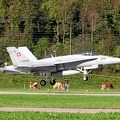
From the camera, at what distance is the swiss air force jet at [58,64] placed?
61719mm

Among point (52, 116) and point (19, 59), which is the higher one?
point (19, 59)

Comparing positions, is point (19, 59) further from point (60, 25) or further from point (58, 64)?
point (60, 25)

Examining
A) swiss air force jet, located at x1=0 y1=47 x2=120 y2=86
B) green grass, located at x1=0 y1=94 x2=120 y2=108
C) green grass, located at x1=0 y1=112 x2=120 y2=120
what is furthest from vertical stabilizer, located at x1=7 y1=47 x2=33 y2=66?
green grass, located at x1=0 y1=112 x2=120 y2=120

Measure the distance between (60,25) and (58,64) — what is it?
3151 cm

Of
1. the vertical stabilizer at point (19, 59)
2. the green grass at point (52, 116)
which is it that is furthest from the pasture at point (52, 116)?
the vertical stabilizer at point (19, 59)

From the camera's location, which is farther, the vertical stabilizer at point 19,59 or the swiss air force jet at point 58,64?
the vertical stabilizer at point 19,59

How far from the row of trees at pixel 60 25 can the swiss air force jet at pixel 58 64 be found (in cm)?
2165

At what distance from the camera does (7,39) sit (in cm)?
9131

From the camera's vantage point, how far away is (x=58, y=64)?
63312 mm

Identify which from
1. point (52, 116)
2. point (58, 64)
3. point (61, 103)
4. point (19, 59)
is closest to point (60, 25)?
point (19, 59)

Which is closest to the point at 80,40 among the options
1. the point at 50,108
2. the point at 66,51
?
the point at 66,51

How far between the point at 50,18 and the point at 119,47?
15.5 meters

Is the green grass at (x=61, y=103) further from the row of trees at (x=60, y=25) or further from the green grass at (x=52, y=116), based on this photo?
the row of trees at (x=60, y=25)

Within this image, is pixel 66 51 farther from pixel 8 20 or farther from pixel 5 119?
pixel 5 119
